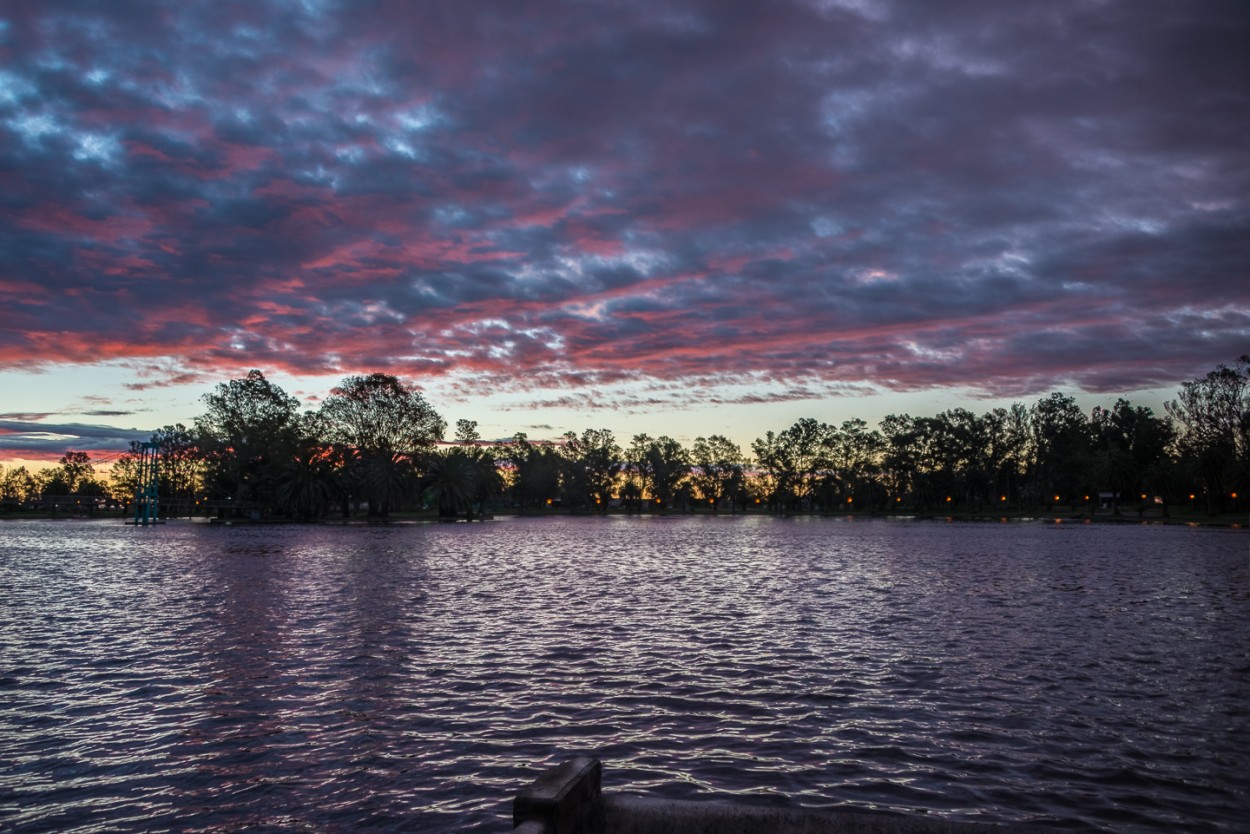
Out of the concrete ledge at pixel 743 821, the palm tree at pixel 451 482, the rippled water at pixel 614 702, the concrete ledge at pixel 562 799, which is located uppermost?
the palm tree at pixel 451 482

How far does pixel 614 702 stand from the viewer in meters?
12.4

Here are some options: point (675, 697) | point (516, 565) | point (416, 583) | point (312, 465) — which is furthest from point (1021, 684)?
point (312, 465)

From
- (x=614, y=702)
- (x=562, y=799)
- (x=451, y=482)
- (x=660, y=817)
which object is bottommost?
(x=614, y=702)

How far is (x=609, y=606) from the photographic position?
2409 cm

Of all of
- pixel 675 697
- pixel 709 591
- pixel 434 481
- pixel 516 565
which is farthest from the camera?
pixel 434 481

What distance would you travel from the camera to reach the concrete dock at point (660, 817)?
203 inches

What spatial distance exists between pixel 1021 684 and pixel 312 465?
4247 inches

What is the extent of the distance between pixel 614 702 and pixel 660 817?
6.93 meters

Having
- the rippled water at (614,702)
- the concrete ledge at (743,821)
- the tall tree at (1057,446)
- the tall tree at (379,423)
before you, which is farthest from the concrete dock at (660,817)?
the tall tree at (1057,446)

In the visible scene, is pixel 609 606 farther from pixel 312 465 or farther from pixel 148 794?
pixel 312 465

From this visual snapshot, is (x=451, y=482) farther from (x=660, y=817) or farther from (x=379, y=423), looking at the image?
(x=660, y=817)

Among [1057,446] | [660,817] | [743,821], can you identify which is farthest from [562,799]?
[1057,446]

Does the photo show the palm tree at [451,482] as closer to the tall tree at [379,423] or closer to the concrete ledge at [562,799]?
the tall tree at [379,423]

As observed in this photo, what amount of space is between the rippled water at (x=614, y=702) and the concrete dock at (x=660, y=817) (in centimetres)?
243
